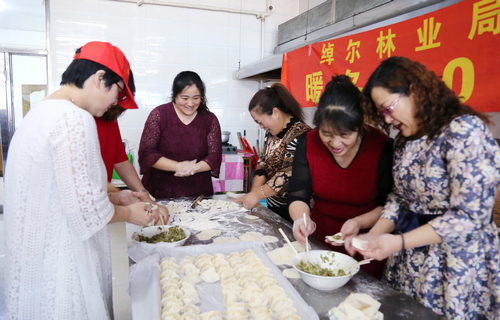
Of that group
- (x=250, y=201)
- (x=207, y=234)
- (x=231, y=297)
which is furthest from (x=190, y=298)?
(x=250, y=201)

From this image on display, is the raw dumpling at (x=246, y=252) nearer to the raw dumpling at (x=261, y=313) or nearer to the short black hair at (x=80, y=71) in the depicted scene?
the raw dumpling at (x=261, y=313)

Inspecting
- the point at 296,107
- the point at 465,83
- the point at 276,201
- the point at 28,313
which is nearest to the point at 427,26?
the point at 465,83

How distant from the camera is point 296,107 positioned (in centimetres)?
236

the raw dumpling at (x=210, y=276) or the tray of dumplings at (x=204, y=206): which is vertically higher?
the tray of dumplings at (x=204, y=206)

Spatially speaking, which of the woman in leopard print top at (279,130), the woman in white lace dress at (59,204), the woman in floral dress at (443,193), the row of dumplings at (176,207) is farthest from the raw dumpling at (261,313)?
the row of dumplings at (176,207)

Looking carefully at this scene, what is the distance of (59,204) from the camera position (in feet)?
3.76

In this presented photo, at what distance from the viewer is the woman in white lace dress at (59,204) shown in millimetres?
1089

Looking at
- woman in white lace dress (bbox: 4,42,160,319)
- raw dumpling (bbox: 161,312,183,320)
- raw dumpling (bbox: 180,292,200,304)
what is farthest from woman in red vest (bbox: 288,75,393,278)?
woman in white lace dress (bbox: 4,42,160,319)

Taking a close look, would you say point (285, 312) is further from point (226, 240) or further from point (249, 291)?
point (226, 240)

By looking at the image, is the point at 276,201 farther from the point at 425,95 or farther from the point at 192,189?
the point at 425,95

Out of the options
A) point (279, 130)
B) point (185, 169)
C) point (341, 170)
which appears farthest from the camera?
point (185, 169)

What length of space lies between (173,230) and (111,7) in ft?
15.4

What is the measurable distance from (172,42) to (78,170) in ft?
16.0

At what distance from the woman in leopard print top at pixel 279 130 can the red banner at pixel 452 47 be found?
111 centimetres
